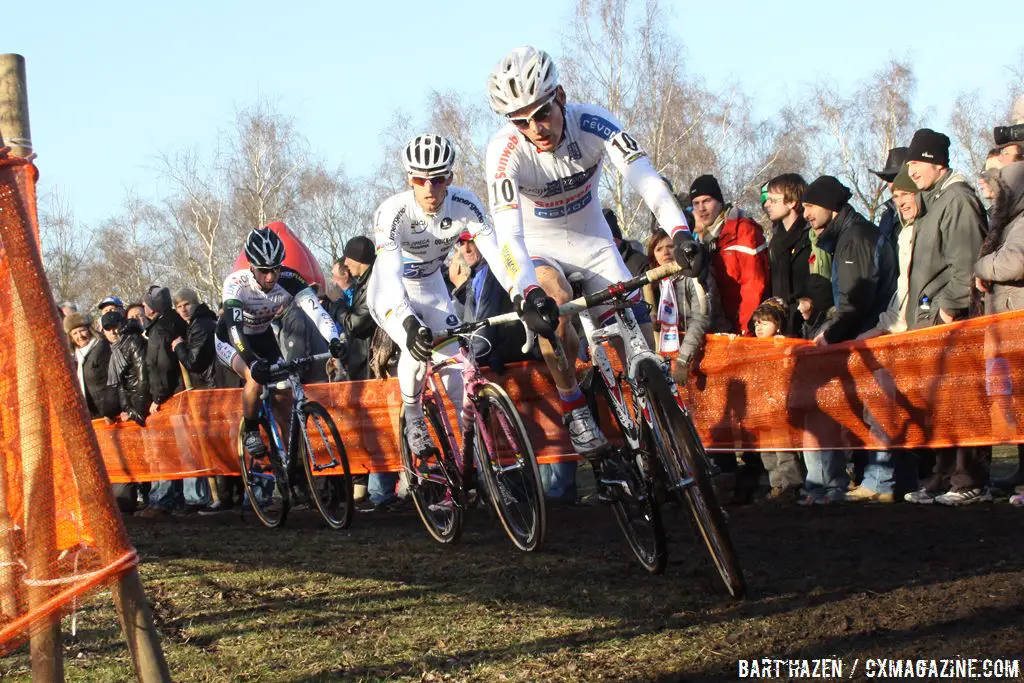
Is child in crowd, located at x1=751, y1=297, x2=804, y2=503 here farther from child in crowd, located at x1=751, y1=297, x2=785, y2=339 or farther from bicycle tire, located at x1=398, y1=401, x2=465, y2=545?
bicycle tire, located at x1=398, y1=401, x2=465, y2=545

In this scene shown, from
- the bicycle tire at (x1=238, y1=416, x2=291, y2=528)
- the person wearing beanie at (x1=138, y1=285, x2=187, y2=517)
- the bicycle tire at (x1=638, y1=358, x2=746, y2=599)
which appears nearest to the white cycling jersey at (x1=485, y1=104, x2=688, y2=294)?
the bicycle tire at (x1=638, y1=358, x2=746, y2=599)

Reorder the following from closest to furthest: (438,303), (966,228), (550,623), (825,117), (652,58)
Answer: (550,623), (966,228), (438,303), (652,58), (825,117)

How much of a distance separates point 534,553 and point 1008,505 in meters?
3.22

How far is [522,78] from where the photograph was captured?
6449 mm

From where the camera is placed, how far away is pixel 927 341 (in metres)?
7.54

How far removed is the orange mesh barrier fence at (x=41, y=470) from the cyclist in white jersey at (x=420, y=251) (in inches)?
166

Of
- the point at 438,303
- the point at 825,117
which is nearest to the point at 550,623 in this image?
the point at 438,303

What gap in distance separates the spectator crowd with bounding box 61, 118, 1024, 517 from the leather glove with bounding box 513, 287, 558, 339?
71.2 inches

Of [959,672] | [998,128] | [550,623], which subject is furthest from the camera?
[998,128]

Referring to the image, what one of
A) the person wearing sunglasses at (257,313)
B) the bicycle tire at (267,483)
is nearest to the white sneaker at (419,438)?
the person wearing sunglasses at (257,313)

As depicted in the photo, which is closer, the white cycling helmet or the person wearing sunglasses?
the white cycling helmet

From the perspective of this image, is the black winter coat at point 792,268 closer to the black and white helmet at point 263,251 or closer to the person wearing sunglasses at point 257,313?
the person wearing sunglasses at point 257,313

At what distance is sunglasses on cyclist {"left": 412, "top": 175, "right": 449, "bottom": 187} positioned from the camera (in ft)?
28.5

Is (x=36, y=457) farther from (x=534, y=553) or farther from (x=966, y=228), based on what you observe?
(x=966, y=228)
